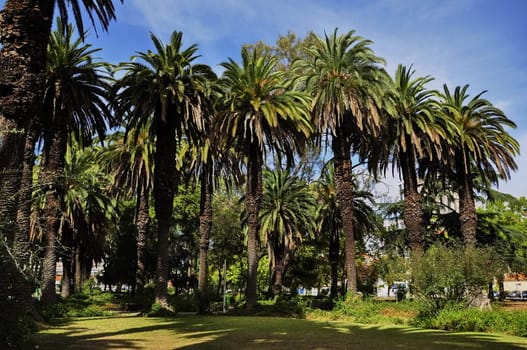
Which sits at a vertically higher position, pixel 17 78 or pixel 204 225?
pixel 17 78

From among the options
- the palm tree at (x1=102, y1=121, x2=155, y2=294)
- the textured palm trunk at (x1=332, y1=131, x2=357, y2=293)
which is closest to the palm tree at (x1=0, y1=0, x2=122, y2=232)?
the palm tree at (x1=102, y1=121, x2=155, y2=294)

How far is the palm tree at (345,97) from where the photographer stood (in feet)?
84.0

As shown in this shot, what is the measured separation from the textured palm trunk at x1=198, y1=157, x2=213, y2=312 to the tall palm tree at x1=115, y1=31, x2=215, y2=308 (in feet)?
17.0

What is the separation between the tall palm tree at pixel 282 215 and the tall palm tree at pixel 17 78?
2323 centimetres

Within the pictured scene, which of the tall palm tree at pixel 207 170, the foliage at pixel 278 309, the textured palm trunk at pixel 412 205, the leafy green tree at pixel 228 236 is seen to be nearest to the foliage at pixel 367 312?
the foliage at pixel 278 309

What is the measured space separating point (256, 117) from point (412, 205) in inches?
431

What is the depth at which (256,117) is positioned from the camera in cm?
2517

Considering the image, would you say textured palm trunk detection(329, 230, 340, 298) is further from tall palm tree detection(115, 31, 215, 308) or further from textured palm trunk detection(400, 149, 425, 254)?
tall palm tree detection(115, 31, 215, 308)

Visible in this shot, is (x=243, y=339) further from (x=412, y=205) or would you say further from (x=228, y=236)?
(x=228, y=236)

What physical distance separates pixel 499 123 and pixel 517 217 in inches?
1159

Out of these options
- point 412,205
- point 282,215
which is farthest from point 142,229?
point 412,205

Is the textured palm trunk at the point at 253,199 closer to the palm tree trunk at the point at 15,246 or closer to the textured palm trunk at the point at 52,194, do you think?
the textured palm trunk at the point at 52,194

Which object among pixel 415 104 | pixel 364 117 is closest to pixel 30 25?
pixel 364 117

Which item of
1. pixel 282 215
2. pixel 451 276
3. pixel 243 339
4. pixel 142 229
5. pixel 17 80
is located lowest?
pixel 243 339
